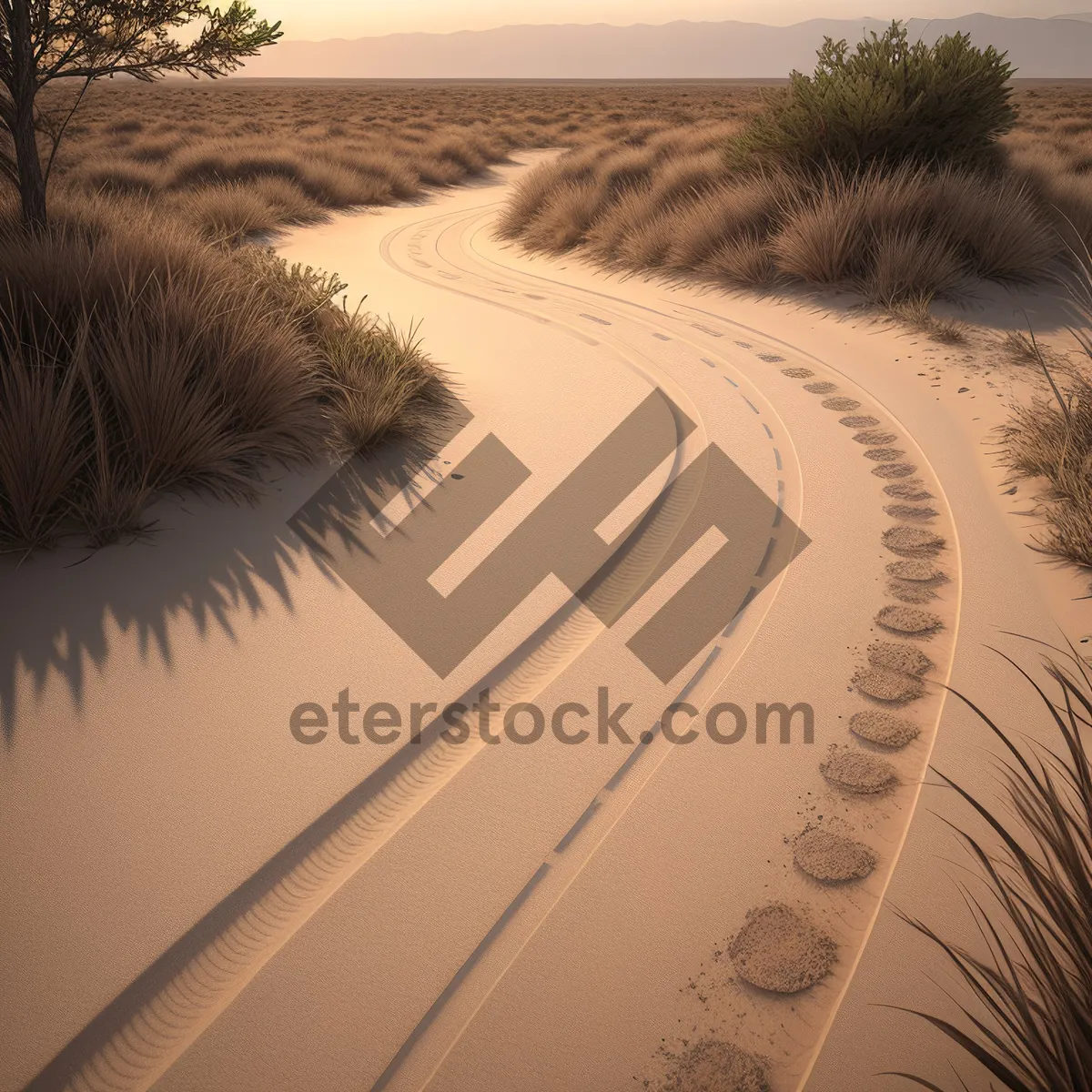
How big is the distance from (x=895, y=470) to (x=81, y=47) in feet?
21.9

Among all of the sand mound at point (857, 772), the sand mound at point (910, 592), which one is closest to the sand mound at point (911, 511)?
the sand mound at point (910, 592)

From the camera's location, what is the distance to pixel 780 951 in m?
1.93

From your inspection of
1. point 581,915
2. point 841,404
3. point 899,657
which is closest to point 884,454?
point 841,404

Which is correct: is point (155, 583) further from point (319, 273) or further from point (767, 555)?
point (319, 273)

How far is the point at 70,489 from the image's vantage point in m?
3.50

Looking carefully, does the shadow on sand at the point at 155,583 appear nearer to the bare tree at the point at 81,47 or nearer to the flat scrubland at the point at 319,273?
the flat scrubland at the point at 319,273

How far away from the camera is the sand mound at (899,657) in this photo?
9.30ft

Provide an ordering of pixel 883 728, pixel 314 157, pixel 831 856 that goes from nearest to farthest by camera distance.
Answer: pixel 831 856 → pixel 883 728 → pixel 314 157

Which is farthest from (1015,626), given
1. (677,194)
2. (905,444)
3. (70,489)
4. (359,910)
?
(677,194)

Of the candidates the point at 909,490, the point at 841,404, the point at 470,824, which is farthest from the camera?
the point at 841,404

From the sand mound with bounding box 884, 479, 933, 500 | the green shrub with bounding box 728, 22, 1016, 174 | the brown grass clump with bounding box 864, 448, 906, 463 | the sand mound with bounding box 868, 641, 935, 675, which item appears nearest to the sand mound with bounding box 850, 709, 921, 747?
the sand mound with bounding box 868, 641, 935, 675

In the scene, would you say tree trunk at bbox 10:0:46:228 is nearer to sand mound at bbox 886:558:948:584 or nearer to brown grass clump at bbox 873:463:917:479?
brown grass clump at bbox 873:463:917:479

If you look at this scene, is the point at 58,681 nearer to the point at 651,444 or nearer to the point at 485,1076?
the point at 485,1076

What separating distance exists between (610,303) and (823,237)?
1925mm
